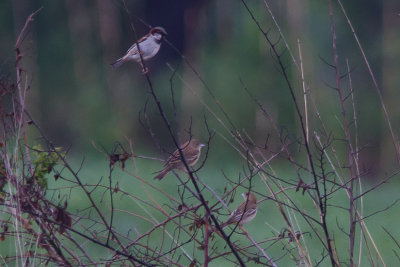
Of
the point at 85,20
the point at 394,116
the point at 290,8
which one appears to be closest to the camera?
the point at 394,116

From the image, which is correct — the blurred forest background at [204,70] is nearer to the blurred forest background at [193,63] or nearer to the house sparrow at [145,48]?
the blurred forest background at [193,63]

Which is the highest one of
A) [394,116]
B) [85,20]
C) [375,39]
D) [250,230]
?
[85,20]

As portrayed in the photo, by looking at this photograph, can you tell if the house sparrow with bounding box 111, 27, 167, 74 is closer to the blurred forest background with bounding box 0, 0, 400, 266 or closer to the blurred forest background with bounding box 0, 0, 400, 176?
the blurred forest background with bounding box 0, 0, 400, 266

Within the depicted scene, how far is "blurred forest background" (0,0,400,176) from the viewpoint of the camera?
23359 mm

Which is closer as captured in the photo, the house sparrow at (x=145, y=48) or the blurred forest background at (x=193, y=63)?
the house sparrow at (x=145, y=48)

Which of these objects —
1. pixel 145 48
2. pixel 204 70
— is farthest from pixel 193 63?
pixel 145 48

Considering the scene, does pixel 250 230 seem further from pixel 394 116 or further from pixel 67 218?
pixel 394 116

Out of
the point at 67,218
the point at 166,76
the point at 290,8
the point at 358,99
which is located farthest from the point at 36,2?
the point at 67,218

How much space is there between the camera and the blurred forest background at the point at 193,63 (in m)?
23.4

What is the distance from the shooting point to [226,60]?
24.9m

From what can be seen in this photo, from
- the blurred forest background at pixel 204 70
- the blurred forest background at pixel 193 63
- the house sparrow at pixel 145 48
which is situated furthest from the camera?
the blurred forest background at pixel 193 63

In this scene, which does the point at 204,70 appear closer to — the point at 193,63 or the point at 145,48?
the point at 193,63

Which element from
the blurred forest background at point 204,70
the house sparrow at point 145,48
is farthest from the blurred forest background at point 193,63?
the house sparrow at point 145,48

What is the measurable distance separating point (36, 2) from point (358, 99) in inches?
427
